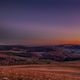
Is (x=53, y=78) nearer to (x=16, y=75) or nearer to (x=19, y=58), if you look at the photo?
(x=16, y=75)

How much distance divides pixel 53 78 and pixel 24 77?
3307 millimetres

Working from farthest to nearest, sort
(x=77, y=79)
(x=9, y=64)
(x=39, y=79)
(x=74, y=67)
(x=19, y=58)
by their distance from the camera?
(x=19, y=58) → (x=74, y=67) → (x=9, y=64) → (x=77, y=79) → (x=39, y=79)

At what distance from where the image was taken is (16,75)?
42188 millimetres

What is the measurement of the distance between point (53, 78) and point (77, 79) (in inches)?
143

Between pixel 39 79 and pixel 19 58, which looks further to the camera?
pixel 19 58

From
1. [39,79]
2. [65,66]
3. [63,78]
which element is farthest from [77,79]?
[65,66]

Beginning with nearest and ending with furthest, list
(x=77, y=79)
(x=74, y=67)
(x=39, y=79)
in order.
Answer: (x=39, y=79) → (x=77, y=79) → (x=74, y=67)

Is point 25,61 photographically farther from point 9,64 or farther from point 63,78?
point 63,78

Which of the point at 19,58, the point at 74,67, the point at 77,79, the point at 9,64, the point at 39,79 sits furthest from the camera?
the point at 19,58

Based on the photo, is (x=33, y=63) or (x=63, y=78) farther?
(x=33, y=63)

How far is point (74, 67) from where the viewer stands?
62031 mm

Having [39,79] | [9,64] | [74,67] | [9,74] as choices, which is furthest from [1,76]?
[74,67]

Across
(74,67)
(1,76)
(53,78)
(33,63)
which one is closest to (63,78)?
(53,78)

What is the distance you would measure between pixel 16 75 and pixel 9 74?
932 millimetres
